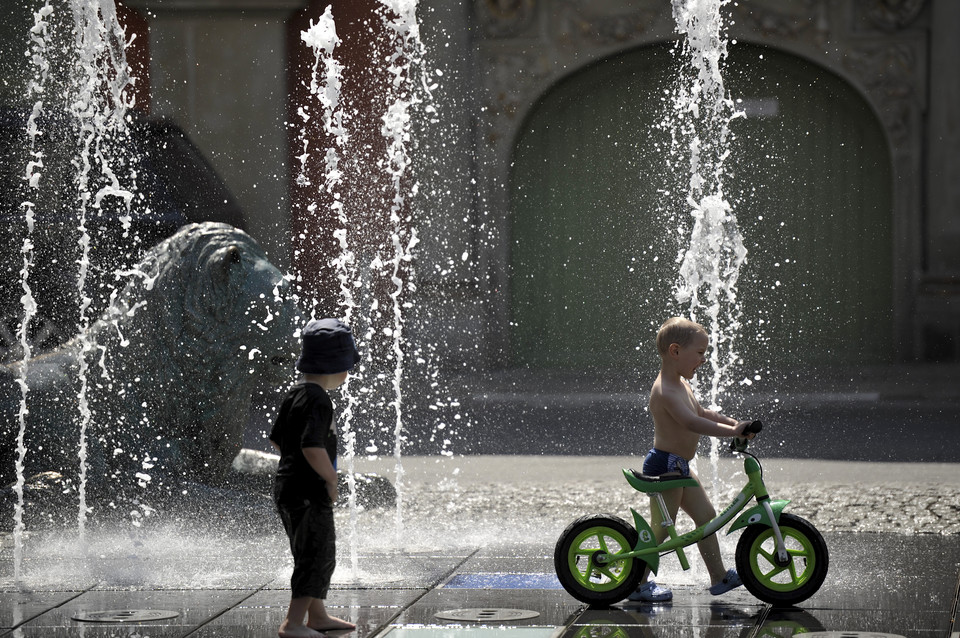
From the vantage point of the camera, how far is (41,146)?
38.9 feet

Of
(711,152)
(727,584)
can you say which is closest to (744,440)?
(727,584)

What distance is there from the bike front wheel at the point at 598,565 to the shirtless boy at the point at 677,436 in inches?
4.0

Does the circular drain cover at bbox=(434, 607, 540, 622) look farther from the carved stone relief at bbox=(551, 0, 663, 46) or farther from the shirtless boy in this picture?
the carved stone relief at bbox=(551, 0, 663, 46)

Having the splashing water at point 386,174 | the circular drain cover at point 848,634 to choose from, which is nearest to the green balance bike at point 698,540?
the circular drain cover at point 848,634

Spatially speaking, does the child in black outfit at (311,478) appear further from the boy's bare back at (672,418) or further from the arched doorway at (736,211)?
the arched doorway at (736,211)

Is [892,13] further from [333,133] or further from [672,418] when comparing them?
[672,418]

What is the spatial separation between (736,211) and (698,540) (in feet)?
33.6

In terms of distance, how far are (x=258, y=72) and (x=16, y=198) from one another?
281cm

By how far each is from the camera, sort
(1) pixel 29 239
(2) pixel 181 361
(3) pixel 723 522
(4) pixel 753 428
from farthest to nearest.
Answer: (1) pixel 29 239
(2) pixel 181 361
(3) pixel 723 522
(4) pixel 753 428

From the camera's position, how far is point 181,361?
5.69 m

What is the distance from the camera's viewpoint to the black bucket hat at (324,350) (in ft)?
12.7

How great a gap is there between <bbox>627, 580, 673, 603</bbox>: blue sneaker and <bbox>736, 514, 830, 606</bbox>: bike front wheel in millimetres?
258

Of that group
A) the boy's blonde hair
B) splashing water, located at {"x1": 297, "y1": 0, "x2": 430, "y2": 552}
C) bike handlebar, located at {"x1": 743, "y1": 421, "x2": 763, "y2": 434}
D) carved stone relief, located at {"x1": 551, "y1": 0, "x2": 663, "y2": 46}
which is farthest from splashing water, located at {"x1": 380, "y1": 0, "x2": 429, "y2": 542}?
bike handlebar, located at {"x1": 743, "y1": 421, "x2": 763, "y2": 434}

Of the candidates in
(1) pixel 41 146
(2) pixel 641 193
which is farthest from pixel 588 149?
(1) pixel 41 146
